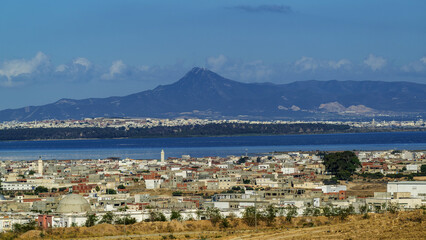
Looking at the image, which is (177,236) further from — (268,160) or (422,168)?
(268,160)

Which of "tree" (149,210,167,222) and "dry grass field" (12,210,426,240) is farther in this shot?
"tree" (149,210,167,222)

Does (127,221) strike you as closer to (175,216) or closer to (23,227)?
(175,216)

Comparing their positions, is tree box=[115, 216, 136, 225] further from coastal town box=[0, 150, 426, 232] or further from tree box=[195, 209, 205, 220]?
tree box=[195, 209, 205, 220]

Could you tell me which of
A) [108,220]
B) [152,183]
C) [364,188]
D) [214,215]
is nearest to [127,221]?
[108,220]

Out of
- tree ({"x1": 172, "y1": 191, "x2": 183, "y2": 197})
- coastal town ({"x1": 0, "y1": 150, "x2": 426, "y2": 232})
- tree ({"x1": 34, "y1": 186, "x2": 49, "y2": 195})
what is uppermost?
coastal town ({"x1": 0, "y1": 150, "x2": 426, "y2": 232})

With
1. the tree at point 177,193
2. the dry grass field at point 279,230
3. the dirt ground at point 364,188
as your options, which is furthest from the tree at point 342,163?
the dry grass field at point 279,230

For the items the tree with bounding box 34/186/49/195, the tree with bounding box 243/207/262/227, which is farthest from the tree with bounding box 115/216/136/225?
the tree with bounding box 34/186/49/195
